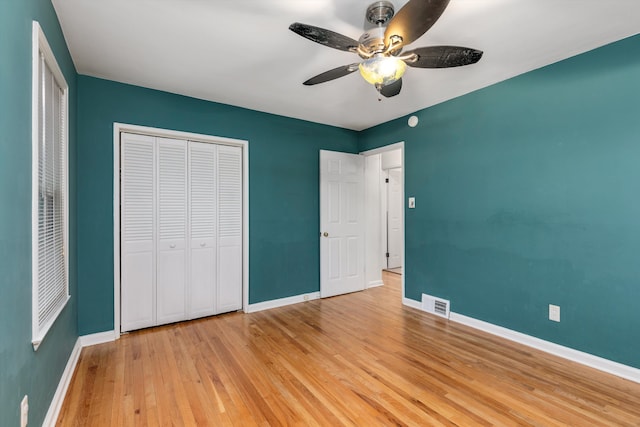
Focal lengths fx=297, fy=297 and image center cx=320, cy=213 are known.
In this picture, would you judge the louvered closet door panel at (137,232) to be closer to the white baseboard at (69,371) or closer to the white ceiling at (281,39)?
the white baseboard at (69,371)

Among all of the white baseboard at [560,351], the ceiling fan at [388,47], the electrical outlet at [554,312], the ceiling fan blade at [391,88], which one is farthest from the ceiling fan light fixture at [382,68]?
the white baseboard at [560,351]

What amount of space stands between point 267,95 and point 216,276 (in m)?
2.18

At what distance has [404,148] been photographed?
4023 millimetres

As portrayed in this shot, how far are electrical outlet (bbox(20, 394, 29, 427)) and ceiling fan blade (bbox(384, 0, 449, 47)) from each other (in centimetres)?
253

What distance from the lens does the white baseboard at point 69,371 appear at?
1.77 metres

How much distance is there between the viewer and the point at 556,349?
103 inches

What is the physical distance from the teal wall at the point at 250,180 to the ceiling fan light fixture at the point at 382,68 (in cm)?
221

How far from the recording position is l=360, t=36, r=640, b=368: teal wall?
7.53 feet

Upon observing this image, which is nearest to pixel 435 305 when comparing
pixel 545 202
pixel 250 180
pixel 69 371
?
pixel 545 202

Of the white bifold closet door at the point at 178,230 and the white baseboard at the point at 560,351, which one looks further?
the white bifold closet door at the point at 178,230

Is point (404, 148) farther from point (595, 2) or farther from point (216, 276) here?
point (216, 276)

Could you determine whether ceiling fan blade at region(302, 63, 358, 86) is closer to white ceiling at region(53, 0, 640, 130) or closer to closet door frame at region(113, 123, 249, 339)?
white ceiling at region(53, 0, 640, 130)

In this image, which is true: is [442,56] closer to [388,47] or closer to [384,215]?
[388,47]

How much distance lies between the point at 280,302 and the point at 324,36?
3181 millimetres
